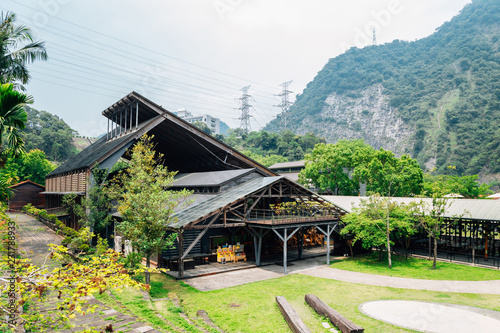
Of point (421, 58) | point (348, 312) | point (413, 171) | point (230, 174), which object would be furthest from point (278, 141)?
point (421, 58)

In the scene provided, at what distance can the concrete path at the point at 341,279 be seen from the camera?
15812 mm

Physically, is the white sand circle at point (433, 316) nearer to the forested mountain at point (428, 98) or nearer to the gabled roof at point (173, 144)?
the gabled roof at point (173, 144)

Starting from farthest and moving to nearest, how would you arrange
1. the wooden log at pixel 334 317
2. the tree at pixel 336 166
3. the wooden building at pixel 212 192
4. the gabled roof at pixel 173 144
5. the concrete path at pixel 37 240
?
the tree at pixel 336 166 < the gabled roof at pixel 173 144 < the wooden building at pixel 212 192 < the concrete path at pixel 37 240 < the wooden log at pixel 334 317

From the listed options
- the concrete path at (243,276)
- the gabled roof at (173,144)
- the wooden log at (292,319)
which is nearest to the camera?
the wooden log at (292,319)

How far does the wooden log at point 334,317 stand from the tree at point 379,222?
379 inches

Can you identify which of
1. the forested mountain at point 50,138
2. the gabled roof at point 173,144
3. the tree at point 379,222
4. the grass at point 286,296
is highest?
the forested mountain at point 50,138

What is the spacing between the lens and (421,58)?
162000 mm

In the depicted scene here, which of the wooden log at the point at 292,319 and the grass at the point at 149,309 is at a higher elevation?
the grass at the point at 149,309

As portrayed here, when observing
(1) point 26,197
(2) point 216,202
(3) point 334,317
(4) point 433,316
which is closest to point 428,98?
(2) point 216,202

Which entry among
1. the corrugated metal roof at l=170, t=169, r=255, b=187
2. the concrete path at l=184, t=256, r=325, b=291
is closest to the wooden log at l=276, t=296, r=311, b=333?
the concrete path at l=184, t=256, r=325, b=291

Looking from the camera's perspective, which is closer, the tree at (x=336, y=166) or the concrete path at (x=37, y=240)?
the concrete path at (x=37, y=240)

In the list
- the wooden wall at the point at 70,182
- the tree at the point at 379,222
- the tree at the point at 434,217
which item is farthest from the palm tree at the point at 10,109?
the tree at the point at 434,217

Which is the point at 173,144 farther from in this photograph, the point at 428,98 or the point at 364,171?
the point at 428,98

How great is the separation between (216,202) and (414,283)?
12.2m
